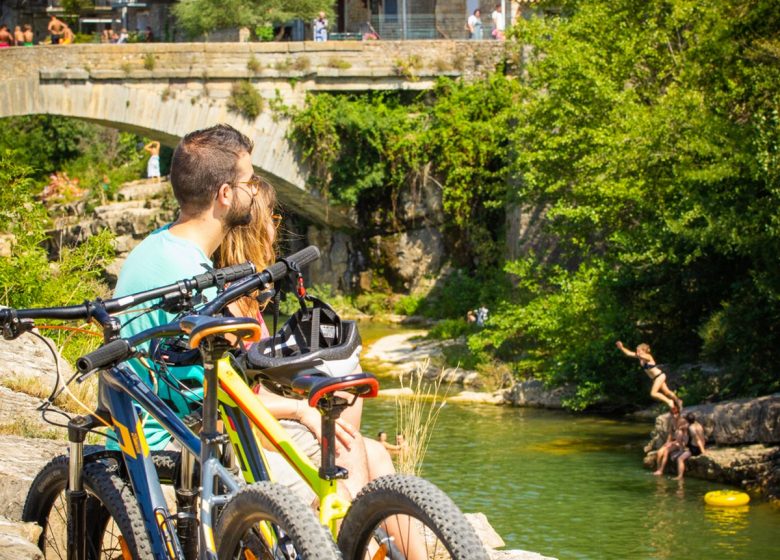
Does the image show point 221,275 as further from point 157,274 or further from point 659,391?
point 659,391

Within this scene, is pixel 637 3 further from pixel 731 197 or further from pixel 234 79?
pixel 234 79

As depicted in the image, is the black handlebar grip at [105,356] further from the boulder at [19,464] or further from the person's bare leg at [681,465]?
the person's bare leg at [681,465]

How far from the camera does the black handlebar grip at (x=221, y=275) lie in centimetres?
368

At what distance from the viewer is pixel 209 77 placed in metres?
25.6

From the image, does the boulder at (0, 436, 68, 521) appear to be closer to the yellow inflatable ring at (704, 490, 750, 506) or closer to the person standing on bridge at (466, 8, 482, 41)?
the yellow inflatable ring at (704, 490, 750, 506)

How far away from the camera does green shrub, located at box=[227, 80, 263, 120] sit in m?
25.8

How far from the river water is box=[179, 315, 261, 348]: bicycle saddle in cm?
774

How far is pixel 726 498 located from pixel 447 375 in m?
8.43

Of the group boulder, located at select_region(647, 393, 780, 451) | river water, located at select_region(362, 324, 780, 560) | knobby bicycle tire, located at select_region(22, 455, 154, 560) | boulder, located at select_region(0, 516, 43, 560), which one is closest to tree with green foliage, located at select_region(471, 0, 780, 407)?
boulder, located at select_region(647, 393, 780, 451)

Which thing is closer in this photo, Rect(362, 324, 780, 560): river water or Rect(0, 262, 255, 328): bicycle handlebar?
Rect(0, 262, 255, 328): bicycle handlebar

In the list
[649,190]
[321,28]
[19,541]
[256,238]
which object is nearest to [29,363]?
[256,238]

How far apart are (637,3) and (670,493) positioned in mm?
8852

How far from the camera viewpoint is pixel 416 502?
10.2 ft

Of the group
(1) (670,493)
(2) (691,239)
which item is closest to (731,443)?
(1) (670,493)
